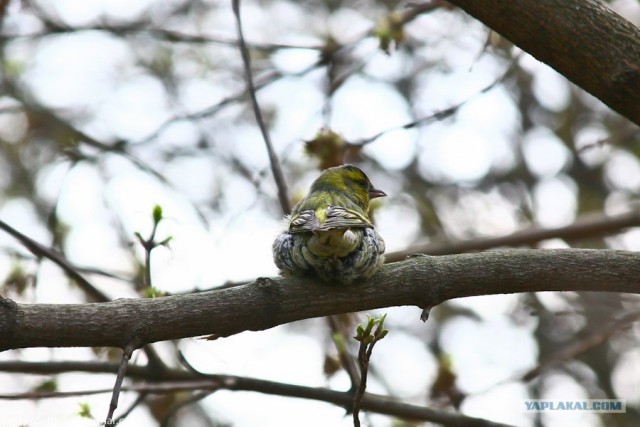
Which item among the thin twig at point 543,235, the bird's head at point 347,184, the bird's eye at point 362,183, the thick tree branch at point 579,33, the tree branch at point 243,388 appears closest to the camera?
the thick tree branch at point 579,33

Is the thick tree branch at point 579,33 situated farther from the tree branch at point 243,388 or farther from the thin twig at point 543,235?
the thin twig at point 543,235

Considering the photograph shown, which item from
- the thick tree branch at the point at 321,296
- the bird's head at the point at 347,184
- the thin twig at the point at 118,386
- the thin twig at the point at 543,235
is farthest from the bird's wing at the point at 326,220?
the thin twig at the point at 543,235

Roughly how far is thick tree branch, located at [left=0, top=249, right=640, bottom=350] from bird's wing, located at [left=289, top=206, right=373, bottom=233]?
0.31 meters

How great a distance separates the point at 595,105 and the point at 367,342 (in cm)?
853

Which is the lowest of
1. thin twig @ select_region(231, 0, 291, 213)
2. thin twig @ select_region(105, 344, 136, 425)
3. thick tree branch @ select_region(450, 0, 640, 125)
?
thin twig @ select_region(105, 344, 136, 425)

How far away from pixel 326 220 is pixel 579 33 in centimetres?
148

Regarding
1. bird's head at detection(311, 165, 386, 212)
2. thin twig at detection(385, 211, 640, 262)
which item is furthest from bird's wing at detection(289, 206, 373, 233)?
thin twig at detection(385, 211, 640, 262)

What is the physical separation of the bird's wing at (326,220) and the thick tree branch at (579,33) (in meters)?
1.16

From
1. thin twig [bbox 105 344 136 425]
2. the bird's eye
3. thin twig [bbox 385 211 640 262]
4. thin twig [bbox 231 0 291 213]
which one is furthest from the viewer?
thin twig [bbox 385 211 640 262]

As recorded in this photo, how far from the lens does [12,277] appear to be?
512cm

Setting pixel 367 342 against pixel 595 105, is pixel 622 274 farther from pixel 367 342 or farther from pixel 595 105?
pixel 595 105

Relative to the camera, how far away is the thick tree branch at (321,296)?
310 cm

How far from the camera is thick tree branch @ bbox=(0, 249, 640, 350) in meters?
3.10

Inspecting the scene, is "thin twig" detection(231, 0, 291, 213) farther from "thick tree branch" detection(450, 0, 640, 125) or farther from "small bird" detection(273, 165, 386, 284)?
"thick tree branch" detection(450, 0, 640, 125)
